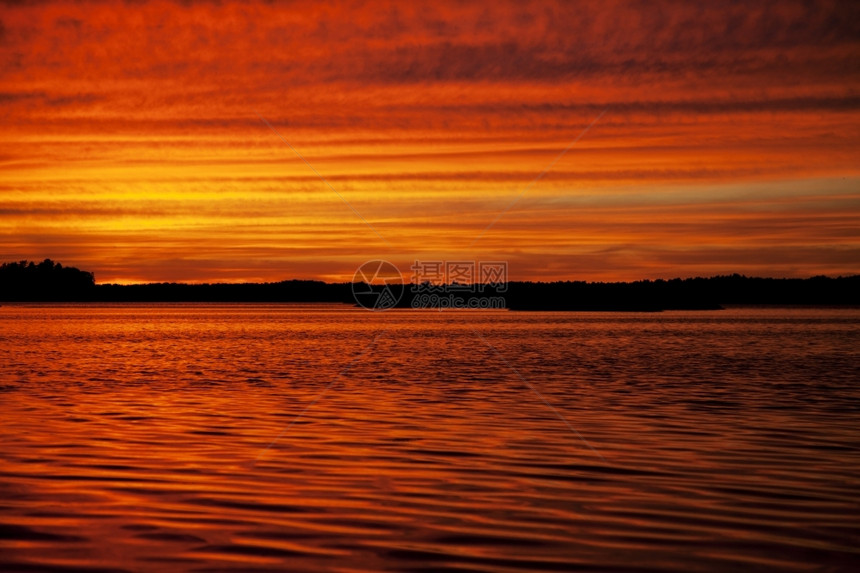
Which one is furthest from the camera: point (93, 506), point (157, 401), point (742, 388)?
point (742, 388)

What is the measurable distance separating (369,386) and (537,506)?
59.6 feet

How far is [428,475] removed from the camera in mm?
13719

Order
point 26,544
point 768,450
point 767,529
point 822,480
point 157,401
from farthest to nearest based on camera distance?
point 157,401, point 768,450, point 822,480, point 767,529, point 26,544

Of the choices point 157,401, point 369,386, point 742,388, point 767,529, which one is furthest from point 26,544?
point 742,388

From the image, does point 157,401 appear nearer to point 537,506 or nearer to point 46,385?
point 46,385

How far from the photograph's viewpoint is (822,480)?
13.4 m

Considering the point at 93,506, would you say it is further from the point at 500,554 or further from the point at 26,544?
the point at 500,554

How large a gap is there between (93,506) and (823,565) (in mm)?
8785

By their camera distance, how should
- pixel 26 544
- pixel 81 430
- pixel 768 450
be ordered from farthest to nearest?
pixel 81 430 → pixel 768 450 → pixel 26 544

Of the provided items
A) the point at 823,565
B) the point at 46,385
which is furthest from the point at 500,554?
the point at 46,385

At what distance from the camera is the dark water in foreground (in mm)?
9367

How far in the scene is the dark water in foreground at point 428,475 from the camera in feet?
30.7

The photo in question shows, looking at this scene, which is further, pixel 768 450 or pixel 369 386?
pixel 369 386

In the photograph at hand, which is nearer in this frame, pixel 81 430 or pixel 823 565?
pixel 823 565
